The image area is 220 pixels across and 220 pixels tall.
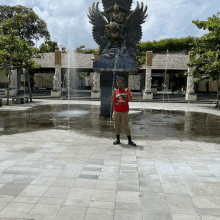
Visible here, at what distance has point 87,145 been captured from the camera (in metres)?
6.27

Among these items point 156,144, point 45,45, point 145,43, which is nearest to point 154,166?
point 156,144

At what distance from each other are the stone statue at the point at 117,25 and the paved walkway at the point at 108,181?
6.55 metres

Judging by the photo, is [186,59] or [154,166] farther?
[186,59]

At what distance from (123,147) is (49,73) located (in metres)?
31.7

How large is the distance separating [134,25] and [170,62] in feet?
77.0

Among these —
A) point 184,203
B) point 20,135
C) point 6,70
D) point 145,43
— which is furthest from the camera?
point 145,43

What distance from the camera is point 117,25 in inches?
432

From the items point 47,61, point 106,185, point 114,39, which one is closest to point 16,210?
point 106,185

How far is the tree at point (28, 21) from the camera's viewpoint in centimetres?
4397

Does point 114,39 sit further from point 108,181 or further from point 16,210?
point 16,210

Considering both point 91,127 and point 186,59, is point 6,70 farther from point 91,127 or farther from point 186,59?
point 186,59

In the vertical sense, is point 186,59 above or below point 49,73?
above

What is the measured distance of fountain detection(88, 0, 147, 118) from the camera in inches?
426

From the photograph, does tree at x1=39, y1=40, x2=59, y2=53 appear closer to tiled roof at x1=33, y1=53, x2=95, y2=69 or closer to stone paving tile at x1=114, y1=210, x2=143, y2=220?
tiled roof at x1=33, y1=53, x2=95, y2=69
